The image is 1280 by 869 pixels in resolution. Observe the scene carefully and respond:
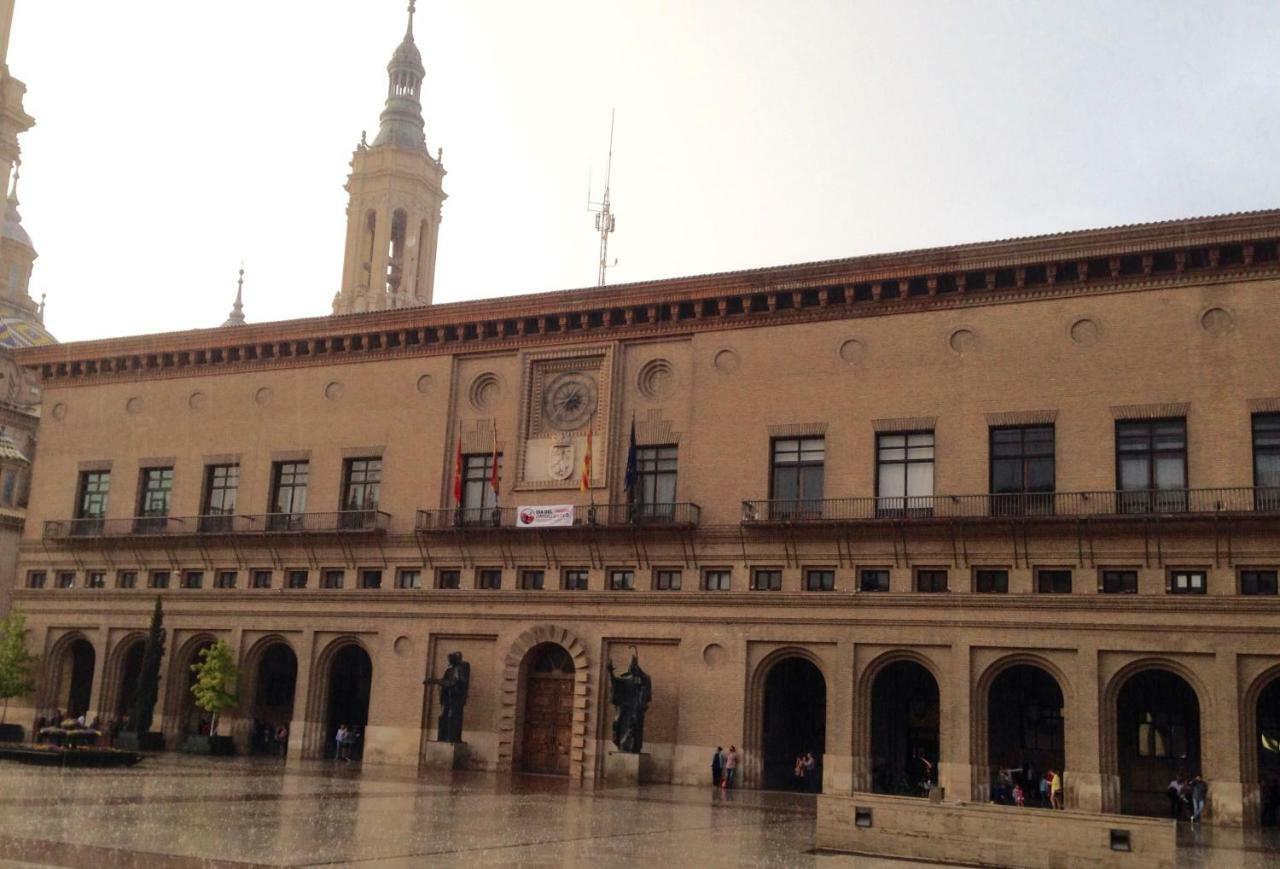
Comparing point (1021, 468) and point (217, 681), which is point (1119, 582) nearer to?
point (1021, 468)

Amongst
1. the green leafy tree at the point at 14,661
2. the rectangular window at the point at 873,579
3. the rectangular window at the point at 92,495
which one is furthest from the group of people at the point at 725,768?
the green leafy tree at the point at 14,661

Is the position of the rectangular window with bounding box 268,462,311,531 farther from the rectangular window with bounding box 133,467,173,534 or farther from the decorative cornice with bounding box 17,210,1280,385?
the rectangular window with bounding box 133,467,173,534

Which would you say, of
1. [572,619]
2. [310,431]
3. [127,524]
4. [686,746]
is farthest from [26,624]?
[686,746]

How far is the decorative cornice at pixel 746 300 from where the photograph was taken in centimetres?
3603

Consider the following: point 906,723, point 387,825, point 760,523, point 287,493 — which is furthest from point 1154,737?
point 287,493

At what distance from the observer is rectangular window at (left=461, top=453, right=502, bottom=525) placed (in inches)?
1751

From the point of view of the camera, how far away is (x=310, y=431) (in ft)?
161

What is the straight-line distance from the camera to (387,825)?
22453 mm

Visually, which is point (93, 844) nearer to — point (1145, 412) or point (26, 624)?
point (1145, 412)

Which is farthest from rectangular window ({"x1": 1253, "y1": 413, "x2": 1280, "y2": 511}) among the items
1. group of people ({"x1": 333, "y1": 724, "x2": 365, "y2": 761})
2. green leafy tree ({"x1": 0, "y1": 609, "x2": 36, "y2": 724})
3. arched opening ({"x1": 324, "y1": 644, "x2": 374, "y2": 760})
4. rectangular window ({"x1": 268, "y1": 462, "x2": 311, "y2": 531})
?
green leafy tree ({"x1": 0, "y1": 609, "x2": 36, "y2": 724})

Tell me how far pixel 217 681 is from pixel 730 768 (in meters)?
19.1

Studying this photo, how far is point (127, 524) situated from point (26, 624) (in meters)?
6.09

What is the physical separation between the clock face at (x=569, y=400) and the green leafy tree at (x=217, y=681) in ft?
47.2

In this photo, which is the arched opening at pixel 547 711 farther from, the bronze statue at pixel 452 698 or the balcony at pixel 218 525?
the balcony at pixel 218 525
